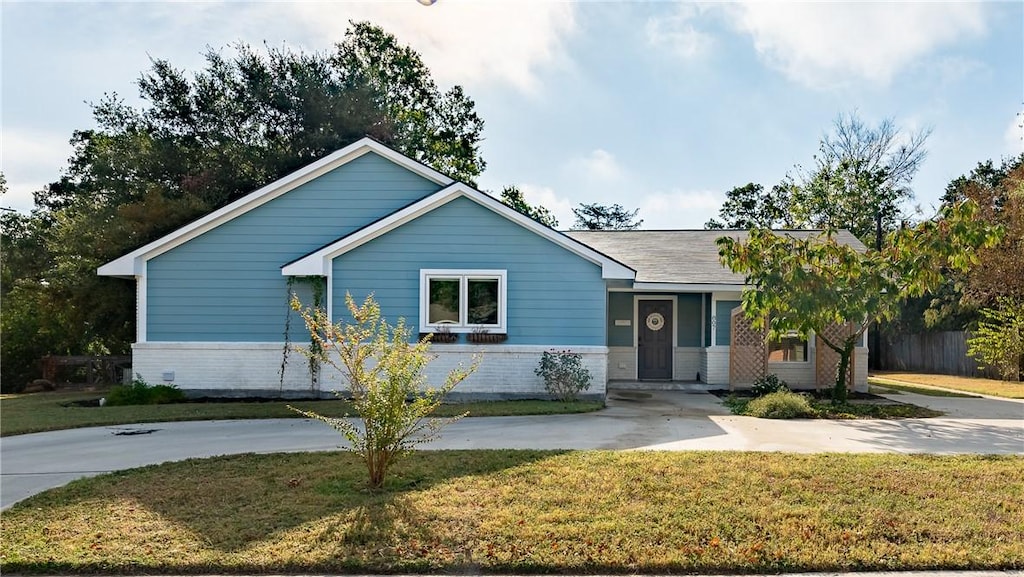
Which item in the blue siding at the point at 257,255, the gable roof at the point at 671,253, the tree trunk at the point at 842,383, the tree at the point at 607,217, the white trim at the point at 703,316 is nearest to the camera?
the tree trunk at the point at 842,383

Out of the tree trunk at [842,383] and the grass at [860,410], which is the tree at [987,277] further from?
the grass at [860,410]

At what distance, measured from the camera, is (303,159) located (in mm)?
22000

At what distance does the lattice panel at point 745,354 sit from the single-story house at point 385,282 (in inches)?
1.1

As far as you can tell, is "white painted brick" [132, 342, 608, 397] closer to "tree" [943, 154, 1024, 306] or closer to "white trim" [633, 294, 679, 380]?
"white trim" [633, 294, 679, 380]

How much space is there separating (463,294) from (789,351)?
8.30 meters

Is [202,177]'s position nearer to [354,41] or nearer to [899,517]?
[354,41]

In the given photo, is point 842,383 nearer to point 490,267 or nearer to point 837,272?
point 837,272

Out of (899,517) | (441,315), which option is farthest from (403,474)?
(441,315)

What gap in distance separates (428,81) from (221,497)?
29.5 metres

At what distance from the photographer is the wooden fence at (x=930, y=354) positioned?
23.4 metres

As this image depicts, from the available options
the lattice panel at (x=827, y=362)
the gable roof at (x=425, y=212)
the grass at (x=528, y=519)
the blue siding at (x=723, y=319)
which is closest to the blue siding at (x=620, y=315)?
the blue siding at (x=723, y=319)

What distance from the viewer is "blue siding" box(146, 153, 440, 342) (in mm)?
13477

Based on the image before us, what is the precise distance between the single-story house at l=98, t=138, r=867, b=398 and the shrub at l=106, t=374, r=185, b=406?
352 mm

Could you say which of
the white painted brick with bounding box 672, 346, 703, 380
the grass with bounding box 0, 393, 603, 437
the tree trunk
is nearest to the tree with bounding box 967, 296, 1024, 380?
the white painted brick with bounding box 672, 346, 703, 380
